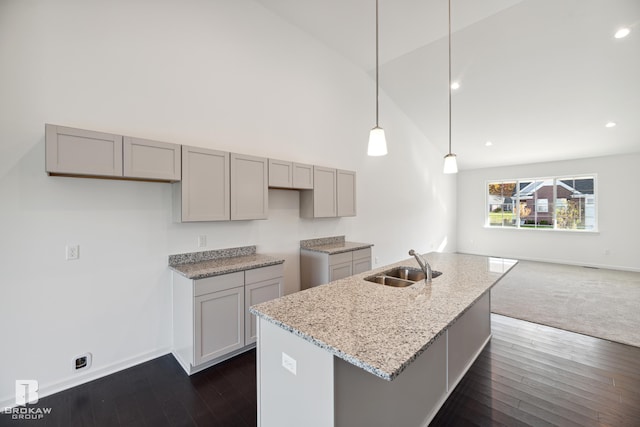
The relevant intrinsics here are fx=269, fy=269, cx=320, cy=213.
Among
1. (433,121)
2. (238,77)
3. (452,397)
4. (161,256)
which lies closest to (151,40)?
→ (238,77)

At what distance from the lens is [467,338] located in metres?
2.36

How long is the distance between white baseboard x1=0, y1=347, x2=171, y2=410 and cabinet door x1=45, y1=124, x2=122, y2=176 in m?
1.65

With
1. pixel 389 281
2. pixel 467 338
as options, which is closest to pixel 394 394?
pixel 389 281

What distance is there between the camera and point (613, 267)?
5.91 metres

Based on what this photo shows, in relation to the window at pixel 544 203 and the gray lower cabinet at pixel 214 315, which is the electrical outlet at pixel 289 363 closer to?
the gray lower cabinet at pixel 214 315

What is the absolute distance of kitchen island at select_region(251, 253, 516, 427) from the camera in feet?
3.66

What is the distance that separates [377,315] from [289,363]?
19.9 inches

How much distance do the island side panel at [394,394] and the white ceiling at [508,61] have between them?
384cm

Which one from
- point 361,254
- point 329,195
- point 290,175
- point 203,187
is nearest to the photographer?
point 203,187

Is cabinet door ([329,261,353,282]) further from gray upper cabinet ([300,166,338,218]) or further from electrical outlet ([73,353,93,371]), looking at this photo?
electrical outlet ([73,353,93,371])

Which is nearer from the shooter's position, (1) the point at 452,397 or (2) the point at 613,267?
(1) the point at 452,397

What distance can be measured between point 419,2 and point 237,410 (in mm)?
4519

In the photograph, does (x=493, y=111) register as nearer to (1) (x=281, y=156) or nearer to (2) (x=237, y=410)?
(1) (x=281, y=156)

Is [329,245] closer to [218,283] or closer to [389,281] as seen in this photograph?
[389,281]
